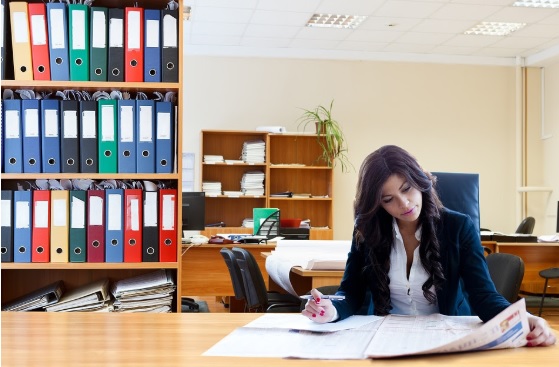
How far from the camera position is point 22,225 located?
2.76m

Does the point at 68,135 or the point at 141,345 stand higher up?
the point at 68,135

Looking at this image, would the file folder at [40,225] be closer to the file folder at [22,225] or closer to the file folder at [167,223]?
the file folder at [22,225]

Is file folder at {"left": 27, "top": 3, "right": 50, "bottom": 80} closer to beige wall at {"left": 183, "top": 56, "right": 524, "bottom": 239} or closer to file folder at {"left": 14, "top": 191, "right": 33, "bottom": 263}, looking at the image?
file folder at {"left": 14, "top": 191, "right": 33, "bottom": 263}

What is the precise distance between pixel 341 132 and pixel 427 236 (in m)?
7.23

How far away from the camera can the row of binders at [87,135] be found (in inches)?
108

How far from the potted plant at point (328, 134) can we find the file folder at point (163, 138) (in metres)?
5.81

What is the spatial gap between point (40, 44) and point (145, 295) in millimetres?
1080

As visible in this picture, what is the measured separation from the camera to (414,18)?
7492mm

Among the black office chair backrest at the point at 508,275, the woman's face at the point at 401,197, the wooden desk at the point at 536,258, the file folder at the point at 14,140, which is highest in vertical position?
the file folder at the point at 14,140

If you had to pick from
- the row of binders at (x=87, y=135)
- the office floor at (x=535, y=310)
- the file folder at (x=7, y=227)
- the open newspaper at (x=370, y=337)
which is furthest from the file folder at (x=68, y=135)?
the office floor at (x=535, y=310)

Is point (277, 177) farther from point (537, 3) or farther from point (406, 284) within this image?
point (406, 284)

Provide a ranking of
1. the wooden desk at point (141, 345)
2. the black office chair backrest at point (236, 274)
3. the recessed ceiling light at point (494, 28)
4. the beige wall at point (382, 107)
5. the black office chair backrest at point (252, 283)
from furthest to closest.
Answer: the beige wall at point (382, 107) → the recessed ceiling light at point (494, 28) → the black office chair backrest at point (236, 274) → the black office chair backrest at point (252, 283) → the wooden desk at point (141, 345)

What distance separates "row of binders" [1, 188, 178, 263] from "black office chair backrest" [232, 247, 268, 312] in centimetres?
101

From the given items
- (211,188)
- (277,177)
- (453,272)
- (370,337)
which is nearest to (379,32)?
(277,177)
